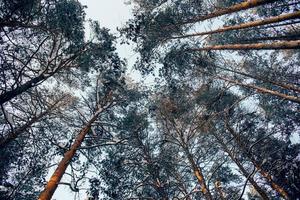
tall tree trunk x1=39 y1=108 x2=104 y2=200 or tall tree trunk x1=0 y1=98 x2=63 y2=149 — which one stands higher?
tall tree trunk x1=0 y1=98 x2=63 y2=149

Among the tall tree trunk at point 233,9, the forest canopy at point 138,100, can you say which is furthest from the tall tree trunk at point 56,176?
the tall tree trunk at point 233,9

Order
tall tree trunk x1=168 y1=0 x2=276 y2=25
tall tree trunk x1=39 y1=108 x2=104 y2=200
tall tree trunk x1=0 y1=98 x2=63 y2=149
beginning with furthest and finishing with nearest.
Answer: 1. tall tree trunk x1=0 y1=98 x2=63 y2=149
2. tall tree trunk x1=168 y1=0 x2=276 y2=25
3. tall tree trunk x1=39 y1=108 x2=104 y2=200

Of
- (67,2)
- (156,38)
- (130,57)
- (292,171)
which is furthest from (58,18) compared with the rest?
(292,171)

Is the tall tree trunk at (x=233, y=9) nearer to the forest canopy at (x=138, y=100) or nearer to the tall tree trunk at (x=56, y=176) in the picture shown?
the forest canopy at (x=138, y=100)

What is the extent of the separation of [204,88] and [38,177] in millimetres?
8415

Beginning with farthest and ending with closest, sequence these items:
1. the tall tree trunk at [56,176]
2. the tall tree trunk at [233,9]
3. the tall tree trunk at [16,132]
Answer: the tall tree trunk at [16,132]
the tall tree trunk at [233,9]
the tall tree trunk at [56,176]

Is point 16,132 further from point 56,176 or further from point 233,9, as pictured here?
point 233,9

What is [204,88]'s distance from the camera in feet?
38.3

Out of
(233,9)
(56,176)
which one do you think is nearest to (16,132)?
(56,176)

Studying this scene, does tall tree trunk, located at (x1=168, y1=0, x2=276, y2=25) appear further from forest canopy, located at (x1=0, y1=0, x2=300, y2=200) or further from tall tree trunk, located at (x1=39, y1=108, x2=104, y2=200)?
tall tree trunk, located at (x1=39, y1=108, x2=104, y2=200)

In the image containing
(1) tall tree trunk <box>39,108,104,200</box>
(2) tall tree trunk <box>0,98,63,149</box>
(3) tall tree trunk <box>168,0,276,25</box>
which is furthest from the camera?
(2) tall tree trunk <box>0,98,63,149</box>

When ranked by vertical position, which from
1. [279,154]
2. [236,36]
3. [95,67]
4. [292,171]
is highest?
[236,36]

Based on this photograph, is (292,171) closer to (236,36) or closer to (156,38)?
(236,36)

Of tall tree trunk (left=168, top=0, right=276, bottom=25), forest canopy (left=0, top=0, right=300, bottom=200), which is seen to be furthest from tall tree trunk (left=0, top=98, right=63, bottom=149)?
tall tree trunk (left=168, top=0, right=276, bottom=25)
